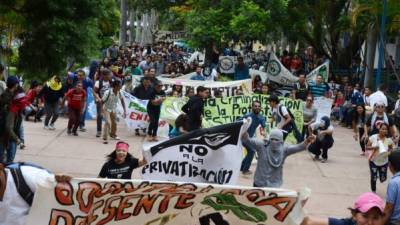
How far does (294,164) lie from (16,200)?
9.06 m

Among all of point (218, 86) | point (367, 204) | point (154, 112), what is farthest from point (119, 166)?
point (218, 86)

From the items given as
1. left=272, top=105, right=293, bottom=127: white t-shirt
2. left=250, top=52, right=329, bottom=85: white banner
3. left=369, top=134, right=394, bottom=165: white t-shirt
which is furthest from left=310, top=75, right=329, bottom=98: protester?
left=369, top=134, right=394, bottom=165: white t-shirt

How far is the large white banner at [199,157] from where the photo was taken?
834cm

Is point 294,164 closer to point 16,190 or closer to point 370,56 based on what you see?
point 16,190

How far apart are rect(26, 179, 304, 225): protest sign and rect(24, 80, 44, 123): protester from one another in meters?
11.0

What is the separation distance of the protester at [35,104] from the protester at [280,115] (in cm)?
605

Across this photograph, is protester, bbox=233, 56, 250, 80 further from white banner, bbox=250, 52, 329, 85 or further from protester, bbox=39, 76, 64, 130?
protester, bbox=39, 76, 64, 130

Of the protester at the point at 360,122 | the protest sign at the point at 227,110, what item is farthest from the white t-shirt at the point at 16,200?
the protester at the point at 360,122

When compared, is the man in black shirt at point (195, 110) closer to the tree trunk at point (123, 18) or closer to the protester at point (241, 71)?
the protester at point (241, 71)

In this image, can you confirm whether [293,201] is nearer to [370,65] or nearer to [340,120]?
[340,120]

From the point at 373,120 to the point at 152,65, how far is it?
11430mm

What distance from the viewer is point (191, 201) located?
705 cm

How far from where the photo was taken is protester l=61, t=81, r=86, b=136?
15.9 meters

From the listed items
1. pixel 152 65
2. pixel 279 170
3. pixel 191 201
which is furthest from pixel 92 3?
pixel 152 65
